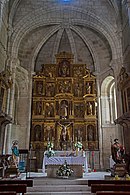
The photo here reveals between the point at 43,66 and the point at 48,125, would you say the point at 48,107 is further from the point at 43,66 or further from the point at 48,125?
the point at 43,66

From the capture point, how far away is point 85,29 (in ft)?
61.1

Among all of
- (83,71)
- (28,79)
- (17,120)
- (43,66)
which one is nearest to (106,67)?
(83,71)

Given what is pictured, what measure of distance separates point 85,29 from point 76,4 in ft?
8.81

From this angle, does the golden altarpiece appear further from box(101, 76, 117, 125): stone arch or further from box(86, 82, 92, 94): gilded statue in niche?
box(101, 76, 117, 125): stone arch

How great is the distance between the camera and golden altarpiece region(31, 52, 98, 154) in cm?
1553

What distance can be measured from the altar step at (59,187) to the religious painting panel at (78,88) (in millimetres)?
9325

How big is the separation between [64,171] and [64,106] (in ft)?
23.2

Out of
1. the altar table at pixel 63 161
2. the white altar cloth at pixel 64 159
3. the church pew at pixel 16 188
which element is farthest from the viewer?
the white altar cloth at pixel 64 159

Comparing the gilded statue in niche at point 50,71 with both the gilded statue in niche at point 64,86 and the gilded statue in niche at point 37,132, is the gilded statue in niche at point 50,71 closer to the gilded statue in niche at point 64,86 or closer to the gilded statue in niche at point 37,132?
the gilded statue in niche at point 64,86

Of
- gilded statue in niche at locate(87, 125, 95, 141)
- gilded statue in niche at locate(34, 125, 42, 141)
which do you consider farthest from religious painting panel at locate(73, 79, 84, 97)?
gilded statue in niche at locate(34, 125, 42, 141)

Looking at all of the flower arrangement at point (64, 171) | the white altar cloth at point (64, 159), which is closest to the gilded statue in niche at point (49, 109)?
the white altar cloth at point (64, 159)

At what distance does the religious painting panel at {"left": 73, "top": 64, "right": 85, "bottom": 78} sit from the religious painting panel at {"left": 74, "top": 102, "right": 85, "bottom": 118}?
8.15 feet

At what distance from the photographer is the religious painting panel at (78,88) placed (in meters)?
17.0

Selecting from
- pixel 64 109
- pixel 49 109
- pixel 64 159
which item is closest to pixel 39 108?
pixel 49 109
